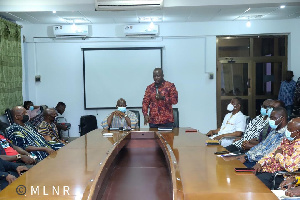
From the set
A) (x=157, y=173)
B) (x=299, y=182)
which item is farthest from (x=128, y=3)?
(x=299, y=182)

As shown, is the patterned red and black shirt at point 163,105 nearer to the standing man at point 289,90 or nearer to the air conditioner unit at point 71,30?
the air conditioner unit at point 71,30

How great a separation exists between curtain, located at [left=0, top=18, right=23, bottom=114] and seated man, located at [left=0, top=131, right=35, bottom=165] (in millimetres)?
2980

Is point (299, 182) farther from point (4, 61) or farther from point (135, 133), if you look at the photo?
point (4, 61)

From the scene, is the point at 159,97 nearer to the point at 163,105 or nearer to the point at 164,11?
the point at 163,105

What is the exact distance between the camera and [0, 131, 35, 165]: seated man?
3.86 metres

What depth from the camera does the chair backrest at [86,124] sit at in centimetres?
750

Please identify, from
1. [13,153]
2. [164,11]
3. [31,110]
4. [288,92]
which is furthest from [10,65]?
[288,92]

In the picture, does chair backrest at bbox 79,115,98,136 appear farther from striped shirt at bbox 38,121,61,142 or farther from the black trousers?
the black trousers

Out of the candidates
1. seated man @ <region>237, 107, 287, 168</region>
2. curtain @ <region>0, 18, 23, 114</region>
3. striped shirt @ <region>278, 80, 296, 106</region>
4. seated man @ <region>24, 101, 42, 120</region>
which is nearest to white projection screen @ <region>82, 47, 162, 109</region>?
seated man @ <region>24, 101, 42, 120</region>

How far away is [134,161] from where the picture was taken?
351 cm

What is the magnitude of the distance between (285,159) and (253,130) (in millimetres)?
1717

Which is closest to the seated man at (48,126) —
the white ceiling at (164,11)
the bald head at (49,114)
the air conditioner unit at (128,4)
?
the bald head at (49,114)

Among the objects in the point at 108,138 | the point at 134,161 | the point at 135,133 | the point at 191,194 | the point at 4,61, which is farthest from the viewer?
the point at 4,61

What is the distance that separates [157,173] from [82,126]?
4.67 metres
